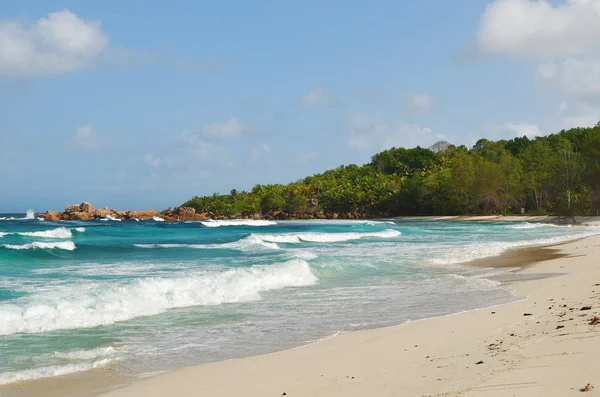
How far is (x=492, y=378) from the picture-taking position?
16.6ft

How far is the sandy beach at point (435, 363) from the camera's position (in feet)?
16.4

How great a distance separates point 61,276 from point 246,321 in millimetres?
8534

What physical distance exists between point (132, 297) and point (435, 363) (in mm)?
7455

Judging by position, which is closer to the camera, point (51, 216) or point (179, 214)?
point (51, 216)

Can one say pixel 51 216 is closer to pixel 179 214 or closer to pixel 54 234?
pixel 179 214

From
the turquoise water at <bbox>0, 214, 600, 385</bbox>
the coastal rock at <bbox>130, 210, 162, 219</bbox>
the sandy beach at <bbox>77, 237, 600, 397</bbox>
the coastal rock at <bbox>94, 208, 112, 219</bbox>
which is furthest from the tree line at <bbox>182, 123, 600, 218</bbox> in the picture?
the sandy beach at <bbox>77, 237, 600, 397</bbox>

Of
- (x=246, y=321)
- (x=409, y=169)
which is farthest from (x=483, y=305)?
(x=409, y=169)

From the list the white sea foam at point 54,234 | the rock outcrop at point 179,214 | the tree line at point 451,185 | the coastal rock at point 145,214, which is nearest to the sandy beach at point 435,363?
the white sea foam at point 54,234

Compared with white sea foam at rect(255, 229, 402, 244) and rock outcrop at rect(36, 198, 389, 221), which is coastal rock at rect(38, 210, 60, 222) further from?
white sea foam at rect(255, 229, 402, 244)

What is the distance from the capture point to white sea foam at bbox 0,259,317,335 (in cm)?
987

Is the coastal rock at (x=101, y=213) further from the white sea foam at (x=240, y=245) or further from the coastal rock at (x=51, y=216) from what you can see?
the white sea foam at (x=240, y=245)

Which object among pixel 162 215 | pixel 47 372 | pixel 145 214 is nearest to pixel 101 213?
pixel 145 214

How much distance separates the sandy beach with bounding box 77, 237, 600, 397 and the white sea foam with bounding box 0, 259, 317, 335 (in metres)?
4.14

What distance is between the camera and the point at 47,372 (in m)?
6.87
